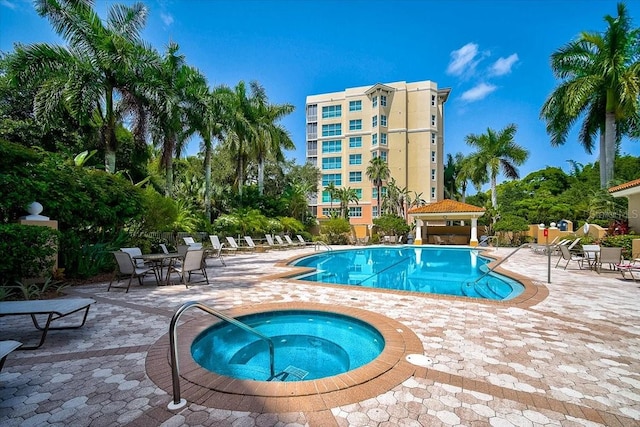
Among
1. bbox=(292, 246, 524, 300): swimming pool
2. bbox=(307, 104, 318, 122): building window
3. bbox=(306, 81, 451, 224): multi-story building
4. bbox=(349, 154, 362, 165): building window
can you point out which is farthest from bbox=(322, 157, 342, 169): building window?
bbox=(292, 246, 524, 300): swimming pool

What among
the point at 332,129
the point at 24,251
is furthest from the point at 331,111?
the point at 24,251

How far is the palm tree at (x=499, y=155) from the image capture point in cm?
3328

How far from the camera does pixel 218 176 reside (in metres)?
33.3

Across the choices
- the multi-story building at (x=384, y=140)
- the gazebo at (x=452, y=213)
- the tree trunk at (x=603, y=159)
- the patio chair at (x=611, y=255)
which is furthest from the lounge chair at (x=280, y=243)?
the tree trunk at (x=603, y=159)

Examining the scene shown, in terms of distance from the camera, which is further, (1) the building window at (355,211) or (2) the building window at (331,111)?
(2) the building window at (331,111)

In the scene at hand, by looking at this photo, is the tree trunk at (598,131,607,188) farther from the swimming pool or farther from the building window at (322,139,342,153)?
the building window at (322,139,342,153)

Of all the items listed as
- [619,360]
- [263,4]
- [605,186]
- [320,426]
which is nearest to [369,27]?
[263,4]

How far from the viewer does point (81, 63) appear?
13164 millimetres

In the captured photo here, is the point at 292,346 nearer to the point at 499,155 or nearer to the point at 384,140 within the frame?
the point at 499,155

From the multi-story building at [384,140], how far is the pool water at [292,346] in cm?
3618

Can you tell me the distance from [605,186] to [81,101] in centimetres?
2953

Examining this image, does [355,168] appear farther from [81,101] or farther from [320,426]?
[320,426]

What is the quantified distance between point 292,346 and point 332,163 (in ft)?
139

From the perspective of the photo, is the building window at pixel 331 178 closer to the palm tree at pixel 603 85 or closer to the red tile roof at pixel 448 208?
the red tile roof at pixel 448 208
